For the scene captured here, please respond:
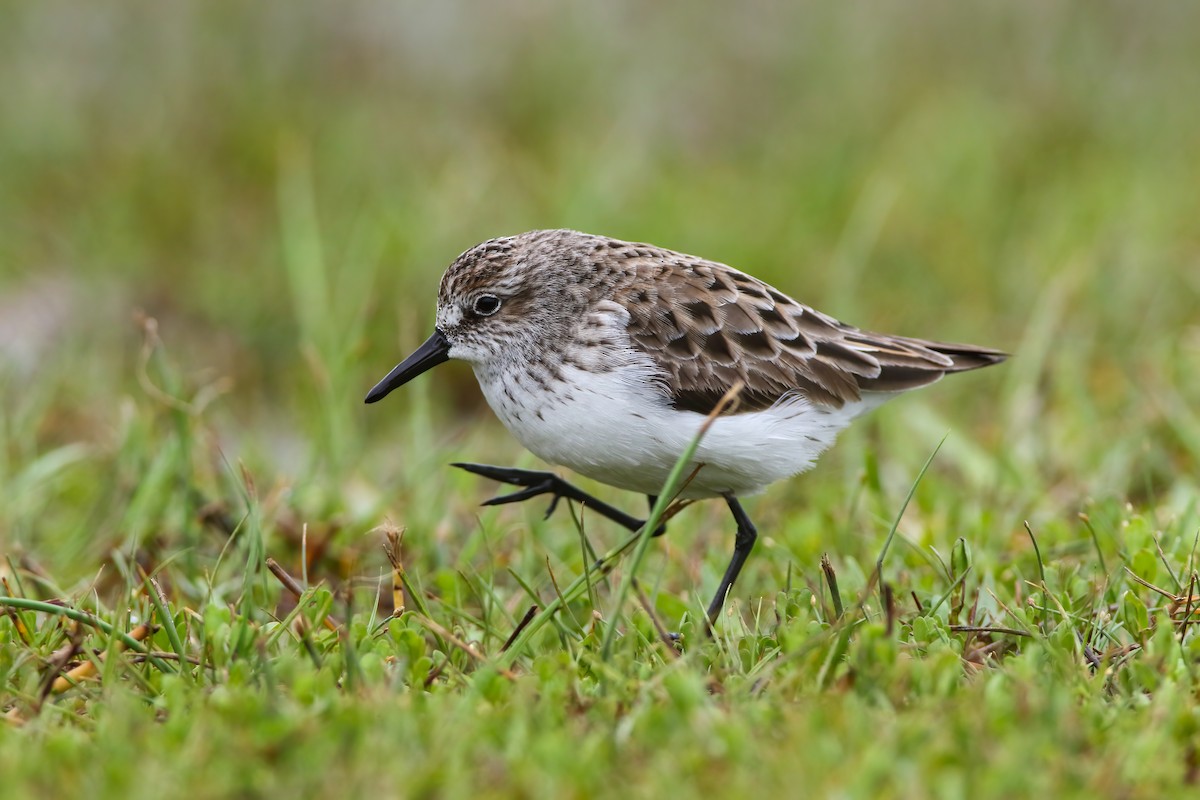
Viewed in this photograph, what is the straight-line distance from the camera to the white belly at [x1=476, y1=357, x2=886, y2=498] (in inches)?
184

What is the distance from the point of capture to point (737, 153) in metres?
11.6

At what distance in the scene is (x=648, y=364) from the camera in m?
4.83

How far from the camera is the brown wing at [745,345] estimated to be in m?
4.95

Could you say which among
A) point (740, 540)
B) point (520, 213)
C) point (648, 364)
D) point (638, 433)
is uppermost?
point (648, 364)

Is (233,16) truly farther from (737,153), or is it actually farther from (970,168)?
(970,168)

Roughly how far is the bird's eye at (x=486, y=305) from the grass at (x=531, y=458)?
891mm

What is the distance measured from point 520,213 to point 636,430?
4866 millimetres

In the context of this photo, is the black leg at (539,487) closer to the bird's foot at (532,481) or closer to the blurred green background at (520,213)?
the bird's foot at (532,481)

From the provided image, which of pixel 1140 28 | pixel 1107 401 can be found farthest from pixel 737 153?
pixel 1107 401

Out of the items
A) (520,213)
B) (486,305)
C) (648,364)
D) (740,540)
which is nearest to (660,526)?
(740,540)

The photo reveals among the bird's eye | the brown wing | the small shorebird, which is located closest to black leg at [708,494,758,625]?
the small shorebird

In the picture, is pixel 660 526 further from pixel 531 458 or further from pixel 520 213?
pixel 520 213

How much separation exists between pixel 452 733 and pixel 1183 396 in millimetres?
4811

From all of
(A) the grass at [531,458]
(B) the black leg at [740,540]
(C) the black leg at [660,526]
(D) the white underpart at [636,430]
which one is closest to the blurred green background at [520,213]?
(A) the grass at [531,458]
